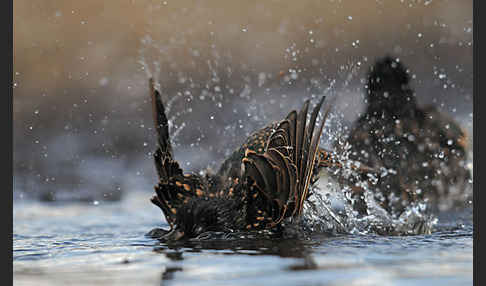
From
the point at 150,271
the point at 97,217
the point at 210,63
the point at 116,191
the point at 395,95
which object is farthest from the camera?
the point at 116,191

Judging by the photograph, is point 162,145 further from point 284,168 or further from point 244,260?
point 244,260

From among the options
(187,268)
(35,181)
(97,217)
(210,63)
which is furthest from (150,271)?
(35,181)

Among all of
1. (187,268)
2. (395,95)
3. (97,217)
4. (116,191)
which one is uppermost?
(395,95)

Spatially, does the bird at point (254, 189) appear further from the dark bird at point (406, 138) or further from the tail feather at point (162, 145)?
the dark bird at point (406, 138)

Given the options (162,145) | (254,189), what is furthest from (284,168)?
(162,145)

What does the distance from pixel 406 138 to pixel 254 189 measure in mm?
4047

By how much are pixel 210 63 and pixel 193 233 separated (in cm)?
248

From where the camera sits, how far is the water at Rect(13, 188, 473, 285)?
2473 mm

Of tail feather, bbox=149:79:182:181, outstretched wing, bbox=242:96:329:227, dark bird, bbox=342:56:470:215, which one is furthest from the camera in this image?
dark bird, bbox=342:56:470:215

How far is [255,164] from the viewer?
3879 mm

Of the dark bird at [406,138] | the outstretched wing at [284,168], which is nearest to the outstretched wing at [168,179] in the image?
the outstretched wing at [284,168]

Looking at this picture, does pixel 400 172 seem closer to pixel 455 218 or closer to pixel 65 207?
pixel 455 218

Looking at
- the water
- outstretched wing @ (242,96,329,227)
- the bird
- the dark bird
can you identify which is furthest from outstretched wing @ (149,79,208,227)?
the dark bird

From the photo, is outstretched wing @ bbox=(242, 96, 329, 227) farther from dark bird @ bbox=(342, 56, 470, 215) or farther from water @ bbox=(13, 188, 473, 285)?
dark bird @ bbox=(342, 56, 470, 215)
